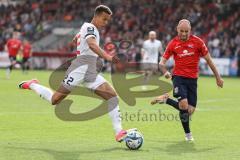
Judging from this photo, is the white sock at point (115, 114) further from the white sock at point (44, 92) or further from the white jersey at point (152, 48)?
the white jersey at point (152, 48)

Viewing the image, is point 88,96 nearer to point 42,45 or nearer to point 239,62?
point 239,62

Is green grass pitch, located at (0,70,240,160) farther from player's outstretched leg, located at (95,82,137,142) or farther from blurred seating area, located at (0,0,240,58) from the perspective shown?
blurred seating area, located at (0,0,240,58)

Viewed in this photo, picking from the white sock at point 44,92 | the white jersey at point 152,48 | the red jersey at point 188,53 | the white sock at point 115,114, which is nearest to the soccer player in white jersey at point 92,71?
the white sock at point 115,114

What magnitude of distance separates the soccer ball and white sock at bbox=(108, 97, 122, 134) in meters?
0.31

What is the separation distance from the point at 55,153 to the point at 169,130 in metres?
4.28

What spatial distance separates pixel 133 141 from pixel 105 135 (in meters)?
2.06

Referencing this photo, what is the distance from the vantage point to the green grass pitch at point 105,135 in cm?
1103

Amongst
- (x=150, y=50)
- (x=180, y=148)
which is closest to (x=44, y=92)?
(x=180, y=148)

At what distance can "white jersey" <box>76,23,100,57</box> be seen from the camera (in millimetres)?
11797

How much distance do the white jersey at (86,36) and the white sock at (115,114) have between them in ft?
3.04

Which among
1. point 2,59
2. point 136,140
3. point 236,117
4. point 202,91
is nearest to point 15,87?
point 202,91

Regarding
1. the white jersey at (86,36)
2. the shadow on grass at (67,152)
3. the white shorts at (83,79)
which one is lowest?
the shadow on grass at (67,152)

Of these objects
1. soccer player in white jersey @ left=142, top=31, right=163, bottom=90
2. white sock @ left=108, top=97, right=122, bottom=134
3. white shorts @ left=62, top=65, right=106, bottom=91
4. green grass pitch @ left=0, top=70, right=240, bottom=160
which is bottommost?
soccer player in white jersey @ left=142, top=31, right=163, bottom=90

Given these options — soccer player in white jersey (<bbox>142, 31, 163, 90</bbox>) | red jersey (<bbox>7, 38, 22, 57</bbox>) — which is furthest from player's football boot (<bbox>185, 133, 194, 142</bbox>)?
red jersey (<bbox>7, 38, 22, 57</bbox>)
